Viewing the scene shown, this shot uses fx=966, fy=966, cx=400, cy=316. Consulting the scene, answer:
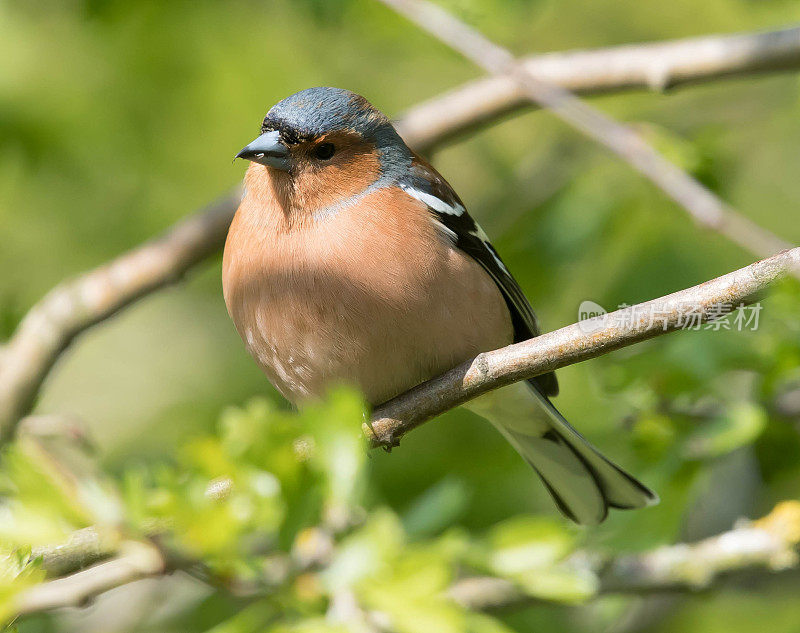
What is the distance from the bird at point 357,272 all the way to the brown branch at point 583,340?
419 millimetres

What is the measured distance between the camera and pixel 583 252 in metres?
5.39

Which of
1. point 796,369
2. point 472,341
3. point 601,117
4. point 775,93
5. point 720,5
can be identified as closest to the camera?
point 796,369

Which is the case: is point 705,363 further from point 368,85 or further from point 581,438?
point 368,85

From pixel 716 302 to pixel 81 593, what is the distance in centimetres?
227

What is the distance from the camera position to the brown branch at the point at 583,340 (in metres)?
3.11

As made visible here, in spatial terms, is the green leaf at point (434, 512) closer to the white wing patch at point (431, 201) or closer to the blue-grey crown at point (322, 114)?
the white wing patch at point (431, 201)

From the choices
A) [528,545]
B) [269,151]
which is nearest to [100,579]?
[528,545]

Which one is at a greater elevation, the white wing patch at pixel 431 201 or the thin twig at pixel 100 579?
the white wing patch at pixel 431 201

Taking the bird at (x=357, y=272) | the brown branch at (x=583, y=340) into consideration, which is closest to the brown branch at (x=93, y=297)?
the bird at (x=357, y=272)

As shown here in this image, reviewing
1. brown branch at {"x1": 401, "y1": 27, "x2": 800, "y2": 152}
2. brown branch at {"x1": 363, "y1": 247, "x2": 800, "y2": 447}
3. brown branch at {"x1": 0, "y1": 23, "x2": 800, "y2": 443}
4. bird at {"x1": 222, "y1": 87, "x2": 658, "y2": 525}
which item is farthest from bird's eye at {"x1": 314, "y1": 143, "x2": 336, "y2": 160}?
brown branch at {"x1": 363, "y1": 247, "x2": 800, "y2": 447}

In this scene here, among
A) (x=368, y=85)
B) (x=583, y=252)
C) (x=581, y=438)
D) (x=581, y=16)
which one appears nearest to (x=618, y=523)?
(x=581, y=438)

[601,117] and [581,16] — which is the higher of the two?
[581,16]

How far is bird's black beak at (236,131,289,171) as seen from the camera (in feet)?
14.1

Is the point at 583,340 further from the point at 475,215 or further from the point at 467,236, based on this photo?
the point at 475,215
